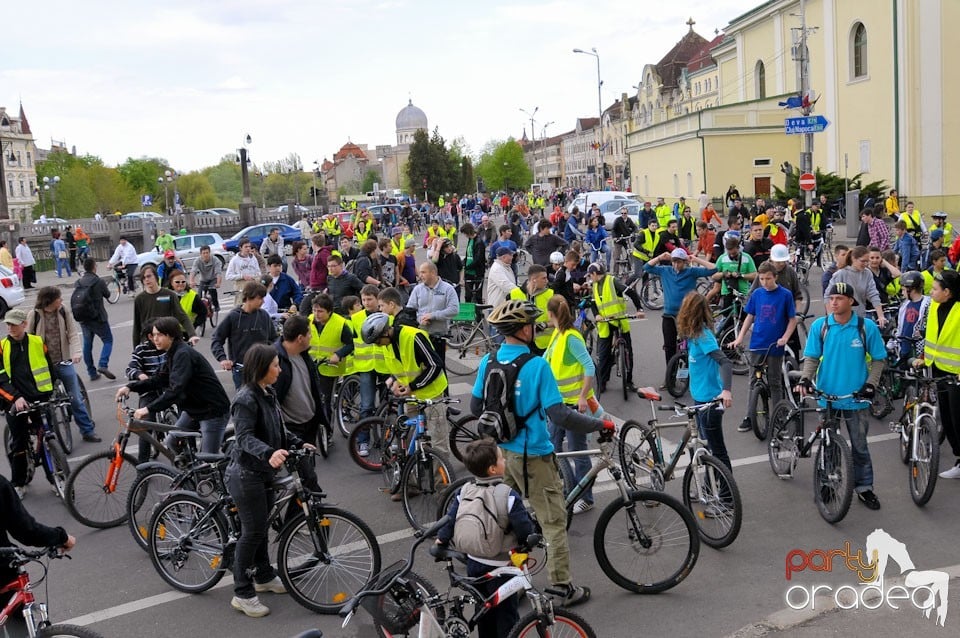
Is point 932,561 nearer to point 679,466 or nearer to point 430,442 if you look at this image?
point 679,466

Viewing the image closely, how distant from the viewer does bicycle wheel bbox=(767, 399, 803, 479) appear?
311 inches

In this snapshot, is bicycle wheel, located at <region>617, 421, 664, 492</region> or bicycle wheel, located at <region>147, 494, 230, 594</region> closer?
bicycle wheel, located at <region>147, 494, 230, 594</region>

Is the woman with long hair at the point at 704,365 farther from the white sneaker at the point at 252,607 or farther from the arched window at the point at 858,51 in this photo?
the arched window at the point at 858,51

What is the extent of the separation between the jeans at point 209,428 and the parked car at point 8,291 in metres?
17.6

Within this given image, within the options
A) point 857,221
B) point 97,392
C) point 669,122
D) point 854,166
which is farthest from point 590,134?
point 97,392

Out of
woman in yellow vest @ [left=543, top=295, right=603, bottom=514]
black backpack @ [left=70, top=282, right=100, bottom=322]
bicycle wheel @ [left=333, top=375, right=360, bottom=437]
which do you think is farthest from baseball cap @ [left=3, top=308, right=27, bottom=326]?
woman in yellow vest @ [left=543, top=295, right=603, bottom=514]

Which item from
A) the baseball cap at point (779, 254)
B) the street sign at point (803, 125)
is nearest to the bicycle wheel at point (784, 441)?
the baseball cap at point (779, 254)

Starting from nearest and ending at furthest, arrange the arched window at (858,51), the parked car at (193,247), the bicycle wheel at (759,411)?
the bicycle wheel at (759,411) < the parked car at (193,247) < the arched window at (858,51)

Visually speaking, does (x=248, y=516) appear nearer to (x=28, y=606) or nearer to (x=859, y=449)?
(x=28, y=606)

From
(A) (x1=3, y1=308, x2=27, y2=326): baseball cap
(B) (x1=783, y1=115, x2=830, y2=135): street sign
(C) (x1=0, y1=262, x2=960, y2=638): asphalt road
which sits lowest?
(C) (x1=0, y1=262, x2=960, y2=638): asphalt road

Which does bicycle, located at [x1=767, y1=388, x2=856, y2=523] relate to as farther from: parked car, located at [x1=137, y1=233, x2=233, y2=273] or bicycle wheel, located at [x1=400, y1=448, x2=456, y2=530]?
parked car, located at [x1=137, y1=233, x2=233, y2=273]

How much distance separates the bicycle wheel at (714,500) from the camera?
642 centimetres

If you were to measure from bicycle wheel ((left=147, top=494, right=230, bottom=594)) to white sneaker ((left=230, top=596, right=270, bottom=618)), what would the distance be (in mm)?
424

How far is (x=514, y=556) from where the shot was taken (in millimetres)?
4430
